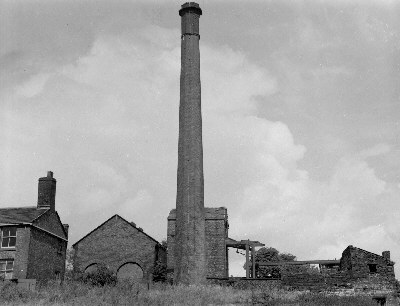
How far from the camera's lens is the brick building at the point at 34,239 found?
28906 millimetres

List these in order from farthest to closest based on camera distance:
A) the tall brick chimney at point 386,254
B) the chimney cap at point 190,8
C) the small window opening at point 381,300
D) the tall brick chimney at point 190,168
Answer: the chimney cap at point 190,8
the tall brick chimney at point 190,168
the tall brick chimney at point 386,254
the small window opening at point 381,300

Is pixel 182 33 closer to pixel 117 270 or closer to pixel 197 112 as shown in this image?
pixel 197 112

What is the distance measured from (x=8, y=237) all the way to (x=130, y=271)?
8406 millimetres

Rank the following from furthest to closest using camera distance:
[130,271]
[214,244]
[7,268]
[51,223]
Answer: [130,271] < [214,244] < [51,223] < [7,268]

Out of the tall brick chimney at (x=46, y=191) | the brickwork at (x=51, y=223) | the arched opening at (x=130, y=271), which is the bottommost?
the arched opening at (x=130, y=271)

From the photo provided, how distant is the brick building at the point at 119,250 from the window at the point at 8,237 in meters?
5.53

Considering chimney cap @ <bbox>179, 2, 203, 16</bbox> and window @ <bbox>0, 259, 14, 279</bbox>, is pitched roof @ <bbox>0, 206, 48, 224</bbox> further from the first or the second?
chimney cap @ <bbox>179, 2, 203, 16</bbox>

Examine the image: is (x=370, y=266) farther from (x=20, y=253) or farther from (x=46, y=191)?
(x=46, y=191)

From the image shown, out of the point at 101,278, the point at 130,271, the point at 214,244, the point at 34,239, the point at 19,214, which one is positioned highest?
the point at 19,214

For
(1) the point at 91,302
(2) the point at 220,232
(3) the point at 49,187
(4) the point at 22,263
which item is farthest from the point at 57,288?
(2) the point at 220,232

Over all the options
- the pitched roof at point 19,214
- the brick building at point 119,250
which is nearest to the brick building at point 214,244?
the brick building at point 119,250

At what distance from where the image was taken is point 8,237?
29516mm

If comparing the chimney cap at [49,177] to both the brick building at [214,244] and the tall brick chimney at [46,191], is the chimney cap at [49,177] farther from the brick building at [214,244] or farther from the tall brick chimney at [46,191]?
the brick building at [214,244]

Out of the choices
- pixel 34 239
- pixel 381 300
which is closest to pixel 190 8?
pixel 34 239
